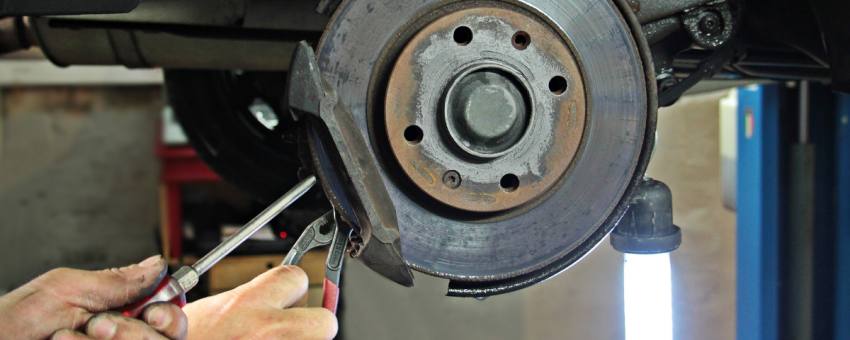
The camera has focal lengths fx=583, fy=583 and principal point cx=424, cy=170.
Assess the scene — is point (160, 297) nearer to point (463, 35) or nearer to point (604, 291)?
point (463, 35)

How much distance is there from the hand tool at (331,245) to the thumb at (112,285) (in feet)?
0.32

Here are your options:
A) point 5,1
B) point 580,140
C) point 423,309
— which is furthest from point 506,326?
point 5,1

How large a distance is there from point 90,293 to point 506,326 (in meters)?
1.72

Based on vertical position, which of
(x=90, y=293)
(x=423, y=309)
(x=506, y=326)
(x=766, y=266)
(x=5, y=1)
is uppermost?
(x=5, y=1)

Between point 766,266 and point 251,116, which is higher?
point 251,116

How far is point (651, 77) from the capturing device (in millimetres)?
441

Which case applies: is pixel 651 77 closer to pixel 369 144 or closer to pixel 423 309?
pixel 369 144

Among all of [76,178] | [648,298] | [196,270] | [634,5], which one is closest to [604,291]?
[648,298]

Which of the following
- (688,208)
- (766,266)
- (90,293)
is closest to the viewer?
(90,293)

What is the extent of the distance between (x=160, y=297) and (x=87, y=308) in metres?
0.05

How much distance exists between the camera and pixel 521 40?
0.43 metres

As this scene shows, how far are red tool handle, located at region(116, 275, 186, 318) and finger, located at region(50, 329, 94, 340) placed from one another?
0.12ft

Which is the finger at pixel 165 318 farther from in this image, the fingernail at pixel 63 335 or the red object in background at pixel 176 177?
the red object in background at pixel 176 177

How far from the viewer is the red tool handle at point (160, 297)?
1.32 ft
